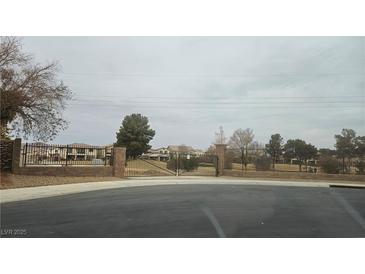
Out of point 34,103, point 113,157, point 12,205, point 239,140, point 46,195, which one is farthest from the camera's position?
point 239,140

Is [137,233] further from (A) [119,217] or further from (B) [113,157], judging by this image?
(B) [113,157]

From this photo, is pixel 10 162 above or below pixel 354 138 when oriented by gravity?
below

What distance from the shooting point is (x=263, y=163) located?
23.5 m

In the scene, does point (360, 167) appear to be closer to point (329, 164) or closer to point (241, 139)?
point (329, 164)

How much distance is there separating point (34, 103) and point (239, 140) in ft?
118

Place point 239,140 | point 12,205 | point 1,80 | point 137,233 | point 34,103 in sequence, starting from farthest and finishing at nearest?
point 239,140 → point 34,103 → point 1,80 → point 12,205 → point 137,233

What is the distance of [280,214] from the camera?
27.9ft

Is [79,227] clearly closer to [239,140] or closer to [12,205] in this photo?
[12,205]

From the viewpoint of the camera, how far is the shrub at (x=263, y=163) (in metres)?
23.4

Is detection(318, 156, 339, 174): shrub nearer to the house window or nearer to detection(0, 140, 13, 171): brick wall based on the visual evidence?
the house window

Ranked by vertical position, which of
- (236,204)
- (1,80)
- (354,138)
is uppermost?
(1,80)

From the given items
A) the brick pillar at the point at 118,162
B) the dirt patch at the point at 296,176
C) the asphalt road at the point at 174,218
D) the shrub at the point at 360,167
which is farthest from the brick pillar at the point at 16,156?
the shrub at the point at 360,167

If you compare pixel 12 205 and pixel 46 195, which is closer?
pixel 12 205

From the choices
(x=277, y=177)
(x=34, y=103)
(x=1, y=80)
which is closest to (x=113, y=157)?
(x=34, y=103)
